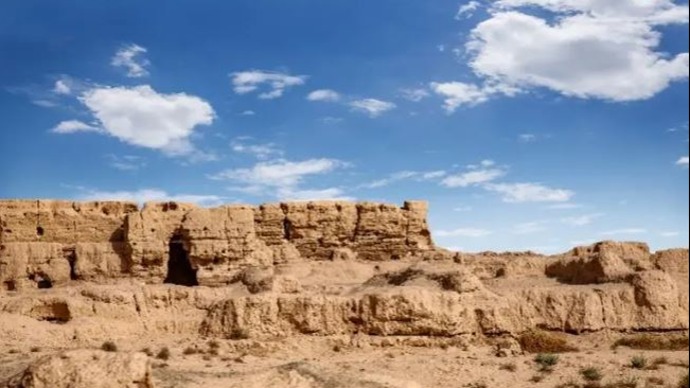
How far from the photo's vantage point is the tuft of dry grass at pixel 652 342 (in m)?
23.3

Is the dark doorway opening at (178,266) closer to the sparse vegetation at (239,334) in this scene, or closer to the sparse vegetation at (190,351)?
the sparse vegetation at (239,334)

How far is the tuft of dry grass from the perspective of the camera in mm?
23344

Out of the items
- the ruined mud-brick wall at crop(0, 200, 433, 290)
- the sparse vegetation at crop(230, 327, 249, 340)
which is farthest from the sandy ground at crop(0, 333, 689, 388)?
the ruined mud-brick wall at crop(0, 200, 433, 290)

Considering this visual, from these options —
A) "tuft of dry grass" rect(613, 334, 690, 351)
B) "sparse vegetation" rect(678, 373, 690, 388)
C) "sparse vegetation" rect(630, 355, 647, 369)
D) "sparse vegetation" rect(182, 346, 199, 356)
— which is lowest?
"sparse vegetation" rect(678, 373, 690, 388)

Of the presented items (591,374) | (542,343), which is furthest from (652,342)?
(591,374)

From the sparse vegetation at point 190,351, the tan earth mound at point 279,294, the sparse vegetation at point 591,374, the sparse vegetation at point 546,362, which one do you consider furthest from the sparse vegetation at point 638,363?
the sparse vegetation at point 190,351

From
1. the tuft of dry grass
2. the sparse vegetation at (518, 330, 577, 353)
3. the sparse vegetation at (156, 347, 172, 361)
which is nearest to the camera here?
the sparse vegetation at (156, 347, 172, 361)

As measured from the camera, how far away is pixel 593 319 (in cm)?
2442

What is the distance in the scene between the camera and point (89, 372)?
898cm

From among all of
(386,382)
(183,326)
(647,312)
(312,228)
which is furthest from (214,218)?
(386,382)

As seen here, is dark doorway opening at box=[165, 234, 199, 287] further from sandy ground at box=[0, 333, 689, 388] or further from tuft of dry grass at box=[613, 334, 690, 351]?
tuft of dry grass at box=[613, 334, 690, 351]

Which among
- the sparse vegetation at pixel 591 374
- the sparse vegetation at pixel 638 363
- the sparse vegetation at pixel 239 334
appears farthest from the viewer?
the sparse vegetation at pixel 239 334

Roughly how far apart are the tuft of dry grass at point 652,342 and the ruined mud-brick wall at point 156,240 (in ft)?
41.2

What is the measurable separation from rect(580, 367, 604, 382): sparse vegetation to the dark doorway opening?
17.1m
